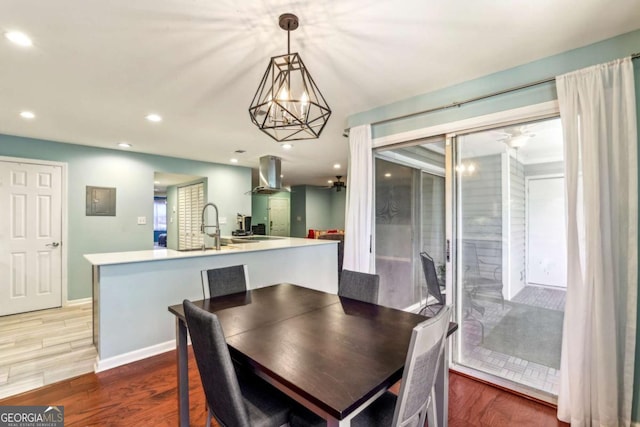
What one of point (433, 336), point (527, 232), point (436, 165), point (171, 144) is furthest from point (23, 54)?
point (527, 232)

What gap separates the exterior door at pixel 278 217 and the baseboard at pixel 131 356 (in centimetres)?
724

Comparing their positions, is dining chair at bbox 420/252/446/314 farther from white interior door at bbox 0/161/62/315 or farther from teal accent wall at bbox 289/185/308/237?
teal accent wall at bbox 289/185/308/237

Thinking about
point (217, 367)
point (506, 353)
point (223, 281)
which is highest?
point (223, 281)

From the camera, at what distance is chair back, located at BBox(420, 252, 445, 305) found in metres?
3.05

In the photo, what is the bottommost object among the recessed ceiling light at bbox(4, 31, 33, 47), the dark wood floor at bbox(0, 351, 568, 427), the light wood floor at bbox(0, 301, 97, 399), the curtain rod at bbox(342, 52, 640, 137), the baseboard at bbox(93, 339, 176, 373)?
the dark wood floor at bbox(0, 351, 568, 427)

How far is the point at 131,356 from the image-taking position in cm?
271

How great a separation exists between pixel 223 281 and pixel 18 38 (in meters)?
1.95

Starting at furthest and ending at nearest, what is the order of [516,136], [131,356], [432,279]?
[432,279]
[131,356]
[516,136]

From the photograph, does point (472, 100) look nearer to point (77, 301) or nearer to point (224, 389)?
point (224, 389)

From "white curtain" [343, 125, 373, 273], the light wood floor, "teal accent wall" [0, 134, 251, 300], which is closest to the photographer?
the light wood floor

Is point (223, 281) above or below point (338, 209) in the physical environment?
below

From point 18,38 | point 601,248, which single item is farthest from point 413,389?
point 18,38

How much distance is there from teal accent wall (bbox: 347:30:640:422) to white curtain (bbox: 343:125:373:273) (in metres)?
0.20

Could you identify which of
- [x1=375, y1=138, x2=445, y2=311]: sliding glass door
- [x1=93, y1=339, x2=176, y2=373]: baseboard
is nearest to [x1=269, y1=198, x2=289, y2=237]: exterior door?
[x1=375, y1=138, x2=445, y2=311]: sliding glass door
